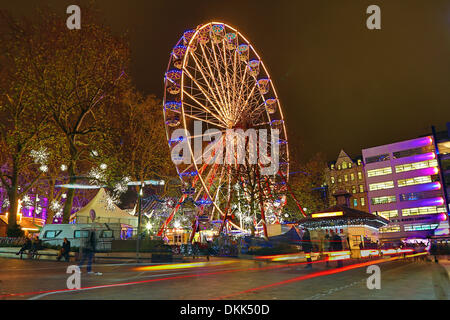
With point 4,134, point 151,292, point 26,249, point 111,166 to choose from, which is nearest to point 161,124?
point 111,166

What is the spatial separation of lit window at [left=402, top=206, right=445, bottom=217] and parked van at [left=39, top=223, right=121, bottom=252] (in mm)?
70500

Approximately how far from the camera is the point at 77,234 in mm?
26328

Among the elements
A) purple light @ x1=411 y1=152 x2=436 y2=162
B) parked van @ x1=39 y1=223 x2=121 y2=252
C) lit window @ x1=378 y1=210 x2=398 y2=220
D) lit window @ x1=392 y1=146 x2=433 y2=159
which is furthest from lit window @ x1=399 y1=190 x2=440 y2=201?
parked van @ x1=39 y1=223 x2=121 y2=252

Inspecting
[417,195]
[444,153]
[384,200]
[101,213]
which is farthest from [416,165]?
[101,213]

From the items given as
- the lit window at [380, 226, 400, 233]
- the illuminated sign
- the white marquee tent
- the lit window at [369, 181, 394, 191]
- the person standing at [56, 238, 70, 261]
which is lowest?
the lit window at [380, 226, 400, 233]

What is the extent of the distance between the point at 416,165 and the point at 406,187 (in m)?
5.37

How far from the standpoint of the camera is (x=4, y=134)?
30.9m

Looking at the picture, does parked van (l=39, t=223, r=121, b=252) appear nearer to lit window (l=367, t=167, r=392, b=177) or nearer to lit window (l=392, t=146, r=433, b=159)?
lit window (l=367, t=167, r=392, b=177)

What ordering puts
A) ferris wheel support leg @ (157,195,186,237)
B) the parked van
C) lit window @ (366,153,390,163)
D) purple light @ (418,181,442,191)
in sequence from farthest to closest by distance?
lit window @ (366,153,390,163) → purple light @ (418,181,442,191) → ferris wheel support leg @ (157,195,186,237) → the parked van

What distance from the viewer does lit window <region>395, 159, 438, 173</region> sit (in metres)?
79.3

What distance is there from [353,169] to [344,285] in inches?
3623

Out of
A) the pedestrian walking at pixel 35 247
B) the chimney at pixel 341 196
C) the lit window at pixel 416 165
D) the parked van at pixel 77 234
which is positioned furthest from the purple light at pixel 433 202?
the pedestrian walking at pixel 35 247

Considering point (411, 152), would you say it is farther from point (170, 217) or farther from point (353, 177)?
point (170, 217)
